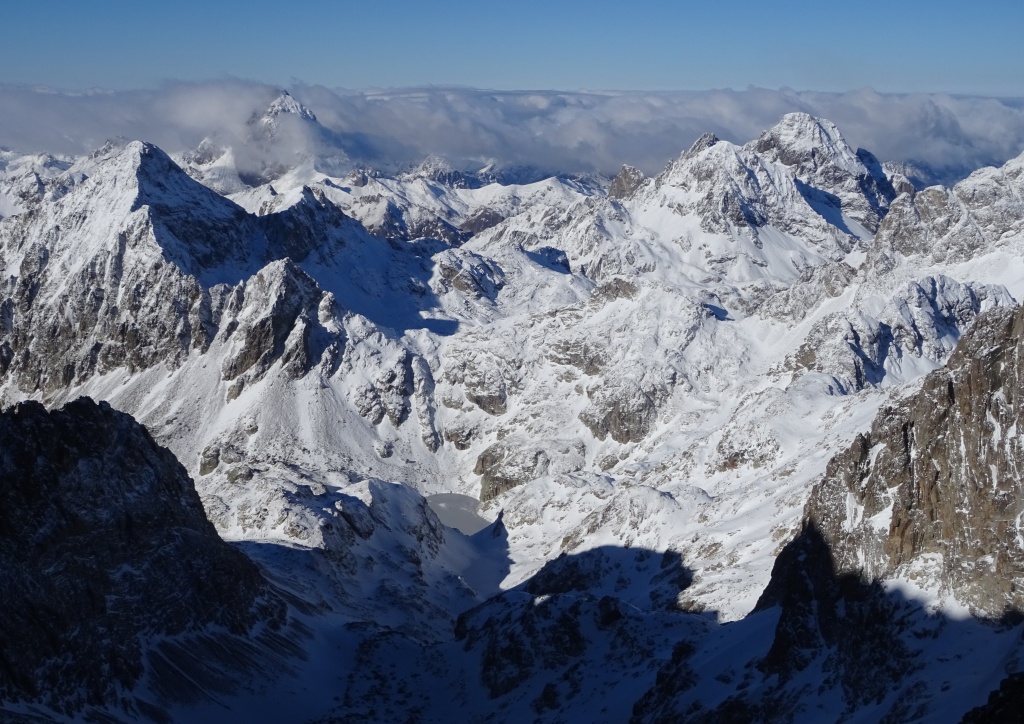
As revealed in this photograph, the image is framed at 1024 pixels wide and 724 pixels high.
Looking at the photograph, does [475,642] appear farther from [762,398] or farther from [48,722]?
[762,398]

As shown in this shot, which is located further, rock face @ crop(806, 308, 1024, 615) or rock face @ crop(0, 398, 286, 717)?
rock face @ crop(0, 398, 286, 717)

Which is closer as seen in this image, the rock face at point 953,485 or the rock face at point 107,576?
the rock face at point 953,485

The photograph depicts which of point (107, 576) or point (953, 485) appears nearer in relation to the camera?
point (953, 485)

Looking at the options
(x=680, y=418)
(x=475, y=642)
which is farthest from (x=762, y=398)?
(x=475, y=642)

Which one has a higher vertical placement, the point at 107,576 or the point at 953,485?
the point at 953,485
